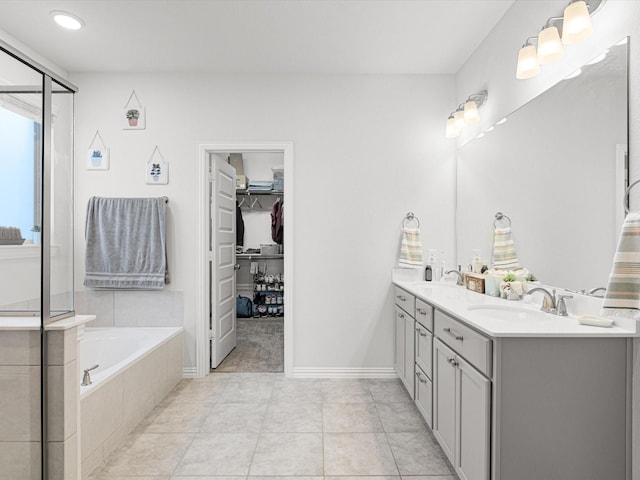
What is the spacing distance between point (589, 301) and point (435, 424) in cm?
104

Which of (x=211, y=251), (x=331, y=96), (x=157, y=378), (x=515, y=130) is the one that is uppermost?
(x=331, y=96)

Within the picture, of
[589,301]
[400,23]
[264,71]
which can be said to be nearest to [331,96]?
[264,71]

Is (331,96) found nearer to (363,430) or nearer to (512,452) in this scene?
(363,430)

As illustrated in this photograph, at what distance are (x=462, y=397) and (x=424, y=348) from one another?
633mm

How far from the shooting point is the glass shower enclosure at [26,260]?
1.51 metres

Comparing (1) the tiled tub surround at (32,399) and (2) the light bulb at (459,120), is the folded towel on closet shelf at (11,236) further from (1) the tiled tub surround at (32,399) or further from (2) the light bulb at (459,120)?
(2) the light bulb at (459,120)

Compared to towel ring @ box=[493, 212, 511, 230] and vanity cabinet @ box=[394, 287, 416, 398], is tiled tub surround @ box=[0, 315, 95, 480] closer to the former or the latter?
vanity cabinet @ box=[394, 287, 416, 398]

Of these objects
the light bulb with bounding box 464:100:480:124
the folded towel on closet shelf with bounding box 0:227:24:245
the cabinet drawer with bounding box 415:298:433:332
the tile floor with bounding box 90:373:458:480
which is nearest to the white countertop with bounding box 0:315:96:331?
the folded towel on closet shelf with bounding box 0:227:24:245

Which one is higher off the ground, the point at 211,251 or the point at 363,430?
the point at 211,251

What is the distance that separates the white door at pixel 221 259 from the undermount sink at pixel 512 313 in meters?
2.35

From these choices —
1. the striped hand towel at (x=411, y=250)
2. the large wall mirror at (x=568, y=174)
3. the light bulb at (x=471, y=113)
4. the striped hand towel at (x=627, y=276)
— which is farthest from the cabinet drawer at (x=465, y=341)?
the light bulb at (x=471, y=113)

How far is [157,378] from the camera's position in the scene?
112 inches

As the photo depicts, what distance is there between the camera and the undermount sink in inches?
71.3

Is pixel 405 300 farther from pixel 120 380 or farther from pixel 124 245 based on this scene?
pixel 124 245
